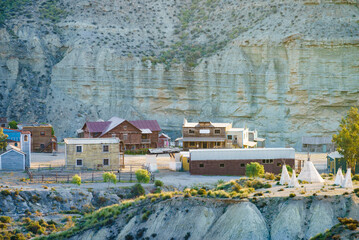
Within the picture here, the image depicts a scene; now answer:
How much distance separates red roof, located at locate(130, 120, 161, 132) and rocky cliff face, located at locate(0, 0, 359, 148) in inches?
266

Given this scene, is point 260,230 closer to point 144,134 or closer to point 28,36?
point 144,134

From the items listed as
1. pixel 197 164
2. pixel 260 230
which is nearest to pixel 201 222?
pixel 260 230

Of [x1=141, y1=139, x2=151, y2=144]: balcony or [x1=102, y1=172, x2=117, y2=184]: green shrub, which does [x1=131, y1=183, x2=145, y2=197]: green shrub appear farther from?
[x1=141, y1=139, x2=151, y2=144]: balcony

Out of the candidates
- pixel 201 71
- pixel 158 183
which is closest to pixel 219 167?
pixel 158 183

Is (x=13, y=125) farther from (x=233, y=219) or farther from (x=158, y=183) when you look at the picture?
(x=233, y=219)

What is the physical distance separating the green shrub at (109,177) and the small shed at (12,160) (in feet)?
32.3

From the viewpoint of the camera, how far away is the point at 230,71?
94.1 m

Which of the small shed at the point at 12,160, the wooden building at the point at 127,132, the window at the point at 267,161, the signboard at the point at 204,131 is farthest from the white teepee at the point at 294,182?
the wooden building at the point at 127,132

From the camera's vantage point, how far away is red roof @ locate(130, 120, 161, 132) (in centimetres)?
8750

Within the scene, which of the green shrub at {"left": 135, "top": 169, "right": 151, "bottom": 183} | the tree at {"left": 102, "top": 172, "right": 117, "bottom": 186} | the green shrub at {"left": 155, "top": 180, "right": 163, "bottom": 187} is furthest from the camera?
the green shrub at {"left": 135, "top": 169, "right": 151, "bottom": 183}

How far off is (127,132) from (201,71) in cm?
1591

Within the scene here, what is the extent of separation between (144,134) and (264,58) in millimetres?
19697

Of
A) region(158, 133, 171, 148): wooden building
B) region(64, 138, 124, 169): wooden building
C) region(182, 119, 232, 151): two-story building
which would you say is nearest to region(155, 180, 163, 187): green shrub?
region(64, 138, 124, 169): wooden building

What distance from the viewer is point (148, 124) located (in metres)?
88.2
